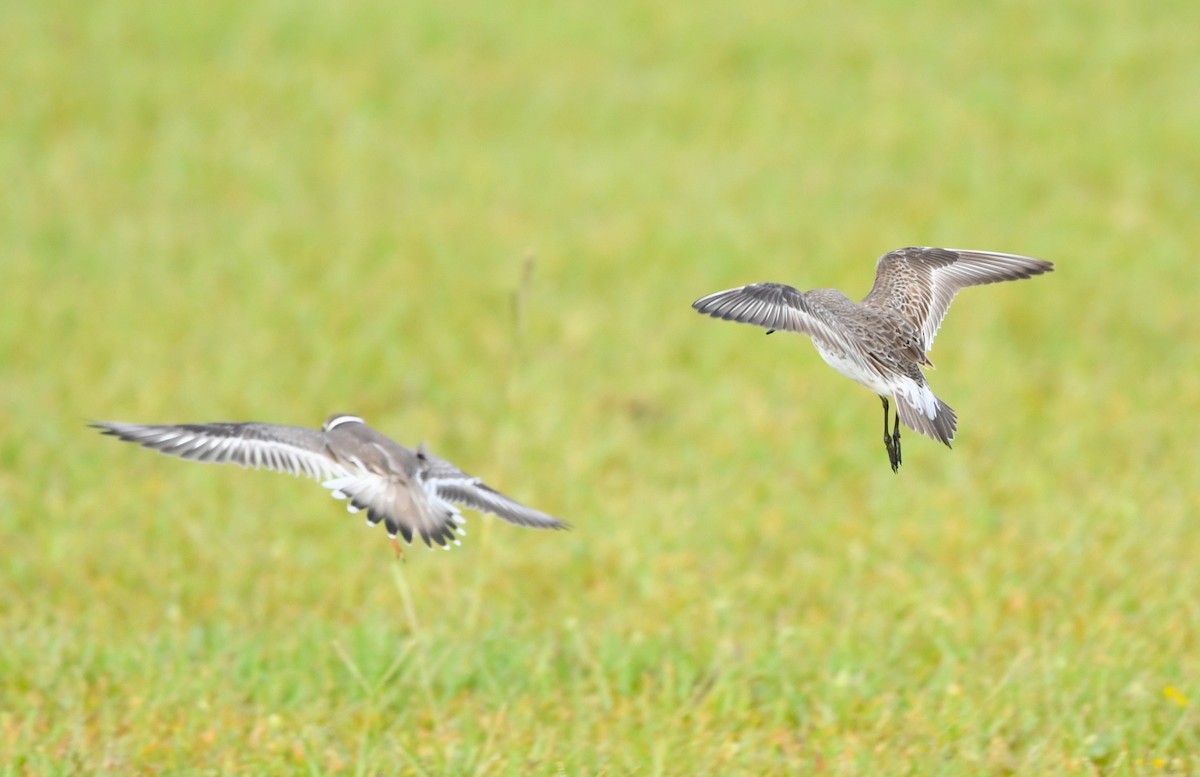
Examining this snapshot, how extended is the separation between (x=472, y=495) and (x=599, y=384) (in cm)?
589

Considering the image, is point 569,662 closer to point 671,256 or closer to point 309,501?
point 309,501

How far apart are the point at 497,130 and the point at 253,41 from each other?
3.59m

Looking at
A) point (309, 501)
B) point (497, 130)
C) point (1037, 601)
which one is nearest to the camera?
point (1037, 601)

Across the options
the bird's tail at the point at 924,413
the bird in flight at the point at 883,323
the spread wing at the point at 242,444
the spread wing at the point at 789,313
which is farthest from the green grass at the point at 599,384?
the bird's tail at the point at 924,413

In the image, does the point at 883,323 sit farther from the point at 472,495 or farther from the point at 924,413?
the point at 472,495

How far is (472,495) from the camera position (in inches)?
158

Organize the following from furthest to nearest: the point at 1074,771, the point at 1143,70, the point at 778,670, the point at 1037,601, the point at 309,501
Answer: the point at 1143,70 < the point at 309,501 < the point at 1037,601 < the point at 778,670 < the point at 1074,771

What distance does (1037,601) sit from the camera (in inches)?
259

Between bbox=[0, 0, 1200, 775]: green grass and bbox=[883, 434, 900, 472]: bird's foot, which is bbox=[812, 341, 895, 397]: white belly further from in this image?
bbox=[0, 0, 1200, 775]: green grass

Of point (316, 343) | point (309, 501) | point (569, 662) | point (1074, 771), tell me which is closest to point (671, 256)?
point (316, 343)

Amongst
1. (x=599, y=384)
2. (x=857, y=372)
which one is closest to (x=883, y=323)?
(x=857, y=372)

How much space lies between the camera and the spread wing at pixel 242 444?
3.65 metres

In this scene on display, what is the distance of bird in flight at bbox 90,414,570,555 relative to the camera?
3.60 metres


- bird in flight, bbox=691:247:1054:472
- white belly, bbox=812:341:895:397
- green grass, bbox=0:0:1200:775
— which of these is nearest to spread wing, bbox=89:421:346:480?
green grass, bbox=0:0:1200:775
